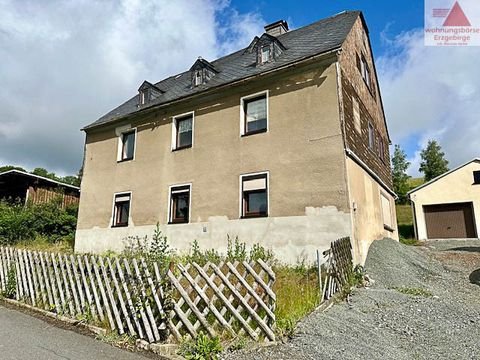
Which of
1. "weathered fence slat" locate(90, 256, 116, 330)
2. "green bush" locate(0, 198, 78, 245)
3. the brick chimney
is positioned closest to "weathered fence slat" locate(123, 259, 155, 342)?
"weathered fence slat" locate(90, 256, 116, 330)

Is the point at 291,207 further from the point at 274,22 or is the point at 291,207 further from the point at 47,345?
the point at 274,22

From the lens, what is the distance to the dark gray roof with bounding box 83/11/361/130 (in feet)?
40.9

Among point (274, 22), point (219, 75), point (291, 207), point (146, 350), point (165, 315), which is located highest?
point (274, 22)

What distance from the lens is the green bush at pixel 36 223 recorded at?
17141mm

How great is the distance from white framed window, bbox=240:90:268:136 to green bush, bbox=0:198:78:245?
12.0 m

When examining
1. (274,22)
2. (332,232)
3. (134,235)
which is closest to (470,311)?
(332,232)

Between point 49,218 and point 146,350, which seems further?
point 49,218

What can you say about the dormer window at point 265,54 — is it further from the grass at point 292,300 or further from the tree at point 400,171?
the tree at point 400,171

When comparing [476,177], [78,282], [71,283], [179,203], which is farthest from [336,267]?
[476,177]

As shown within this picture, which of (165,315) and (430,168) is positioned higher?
(430,168)

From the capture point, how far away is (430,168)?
150ft

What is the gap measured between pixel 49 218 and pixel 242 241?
12859mm

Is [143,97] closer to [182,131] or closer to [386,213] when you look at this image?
[182,131]

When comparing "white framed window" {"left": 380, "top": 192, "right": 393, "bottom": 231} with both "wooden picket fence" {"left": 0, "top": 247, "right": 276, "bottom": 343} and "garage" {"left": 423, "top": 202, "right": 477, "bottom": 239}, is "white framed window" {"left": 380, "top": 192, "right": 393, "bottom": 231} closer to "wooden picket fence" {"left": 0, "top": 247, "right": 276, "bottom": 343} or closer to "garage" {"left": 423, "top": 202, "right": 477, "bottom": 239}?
"garage" {"left": 423, "top": 202, "right": 477, "bottom": 239}
